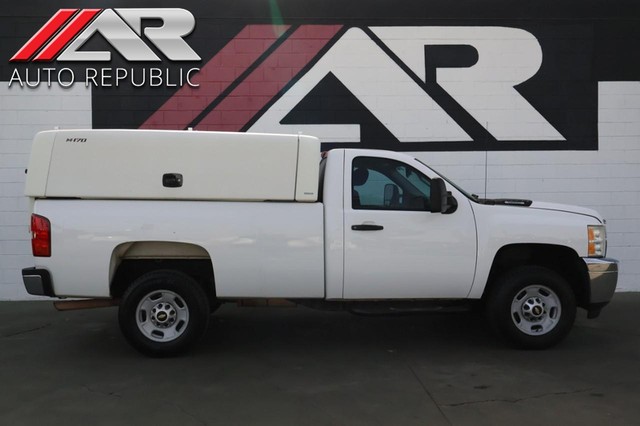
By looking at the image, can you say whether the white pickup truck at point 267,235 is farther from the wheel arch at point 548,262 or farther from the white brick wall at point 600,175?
the white brick wall at point 600,175

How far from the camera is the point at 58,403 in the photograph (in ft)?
15.0

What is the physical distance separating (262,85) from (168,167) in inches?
156

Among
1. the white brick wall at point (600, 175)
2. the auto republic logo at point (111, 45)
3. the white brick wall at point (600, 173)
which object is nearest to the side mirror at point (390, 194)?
the white brick wall at point (600, 173)

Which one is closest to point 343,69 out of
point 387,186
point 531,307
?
point 387,186

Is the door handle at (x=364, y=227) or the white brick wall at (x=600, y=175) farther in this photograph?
the white brick wall at (x=600, y=175)

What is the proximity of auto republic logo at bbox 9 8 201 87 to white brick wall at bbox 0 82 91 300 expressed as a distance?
210mm

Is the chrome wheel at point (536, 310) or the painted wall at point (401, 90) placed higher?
the painted wall at point (401, 90)

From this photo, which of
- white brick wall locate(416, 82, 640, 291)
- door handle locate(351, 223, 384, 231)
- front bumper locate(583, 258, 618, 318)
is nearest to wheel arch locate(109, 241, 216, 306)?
door handle locate(351, 223, 384, 231)

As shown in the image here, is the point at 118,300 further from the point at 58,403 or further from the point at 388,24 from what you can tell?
the point at 388,24

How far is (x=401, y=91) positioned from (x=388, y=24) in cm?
110

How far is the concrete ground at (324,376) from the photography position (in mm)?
4320

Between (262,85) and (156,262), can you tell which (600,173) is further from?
(156,262)

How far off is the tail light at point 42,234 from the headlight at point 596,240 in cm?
536

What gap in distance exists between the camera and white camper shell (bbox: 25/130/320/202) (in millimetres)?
5578
